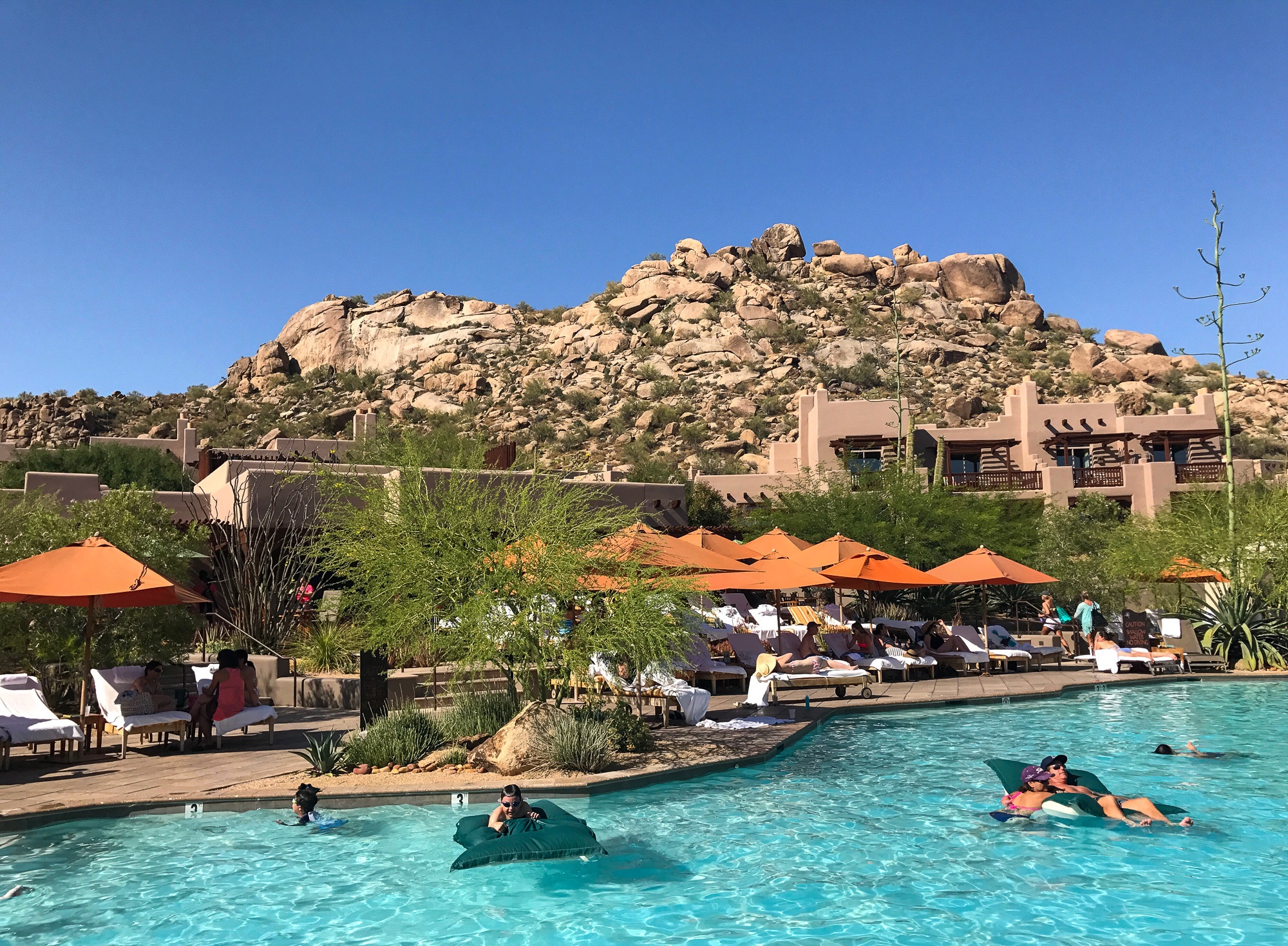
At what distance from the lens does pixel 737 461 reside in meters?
51.3

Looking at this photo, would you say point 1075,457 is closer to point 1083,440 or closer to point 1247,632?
point 1083,440

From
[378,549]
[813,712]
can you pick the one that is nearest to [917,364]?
[813,712]

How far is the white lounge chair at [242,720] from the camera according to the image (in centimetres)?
1057

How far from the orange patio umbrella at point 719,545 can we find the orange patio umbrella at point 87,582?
25.5 ft

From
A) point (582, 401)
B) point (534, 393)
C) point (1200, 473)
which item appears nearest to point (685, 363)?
point (582, 401)

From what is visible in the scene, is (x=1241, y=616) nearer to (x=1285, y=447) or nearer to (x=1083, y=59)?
(x=1083, y=59)

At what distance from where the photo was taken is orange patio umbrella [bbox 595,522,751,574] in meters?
10.2

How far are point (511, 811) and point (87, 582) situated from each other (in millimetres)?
5443

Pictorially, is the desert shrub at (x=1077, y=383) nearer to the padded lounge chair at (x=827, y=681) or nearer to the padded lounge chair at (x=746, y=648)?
the padded lounge chair at (x=746, y=648)

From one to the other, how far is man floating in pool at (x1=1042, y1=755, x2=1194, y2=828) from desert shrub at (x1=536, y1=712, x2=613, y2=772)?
409cm

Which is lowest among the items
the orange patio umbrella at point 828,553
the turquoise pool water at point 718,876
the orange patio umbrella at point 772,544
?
the turquoise pool water at point 718,876

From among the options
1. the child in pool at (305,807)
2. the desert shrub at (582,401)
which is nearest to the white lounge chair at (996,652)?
the child in pool at (305,807)

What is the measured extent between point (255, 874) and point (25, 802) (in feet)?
7.90

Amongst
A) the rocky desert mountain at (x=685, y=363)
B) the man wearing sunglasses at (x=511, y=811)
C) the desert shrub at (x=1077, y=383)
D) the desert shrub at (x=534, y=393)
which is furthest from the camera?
the desert shrub at (x=534, y=393)
